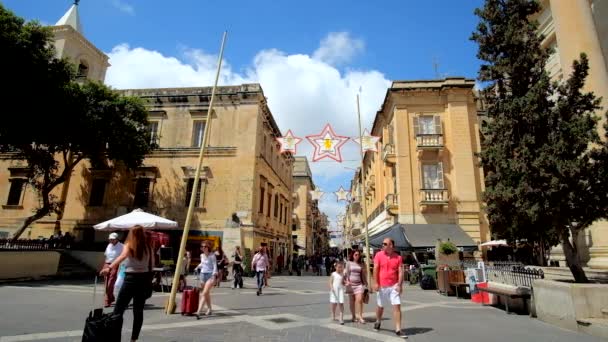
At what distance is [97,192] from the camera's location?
78.8ft

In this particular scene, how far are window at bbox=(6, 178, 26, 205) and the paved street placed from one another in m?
19.4

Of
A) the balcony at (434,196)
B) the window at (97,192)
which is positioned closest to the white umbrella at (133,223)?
the window at (97,192)

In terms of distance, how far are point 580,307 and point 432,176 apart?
15.8 metres

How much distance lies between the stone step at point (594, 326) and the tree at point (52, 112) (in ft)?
72.1

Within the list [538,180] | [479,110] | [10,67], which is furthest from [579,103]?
[10,67]

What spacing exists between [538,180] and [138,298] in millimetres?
8579

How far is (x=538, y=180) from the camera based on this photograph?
7801 millimetres

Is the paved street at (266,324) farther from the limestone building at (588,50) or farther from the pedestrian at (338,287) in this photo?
the limestone building at (588,50)

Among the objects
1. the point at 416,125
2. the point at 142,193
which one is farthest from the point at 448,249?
the point at 142,193

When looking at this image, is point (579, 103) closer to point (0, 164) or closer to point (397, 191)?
point (397, 191)

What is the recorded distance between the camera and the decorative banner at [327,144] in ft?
47.5

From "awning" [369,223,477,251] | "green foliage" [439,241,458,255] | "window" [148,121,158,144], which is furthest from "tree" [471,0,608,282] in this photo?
"window" [148,121,158,144]

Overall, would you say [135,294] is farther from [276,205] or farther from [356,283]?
[276,205]

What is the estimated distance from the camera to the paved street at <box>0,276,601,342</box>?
5758mm
